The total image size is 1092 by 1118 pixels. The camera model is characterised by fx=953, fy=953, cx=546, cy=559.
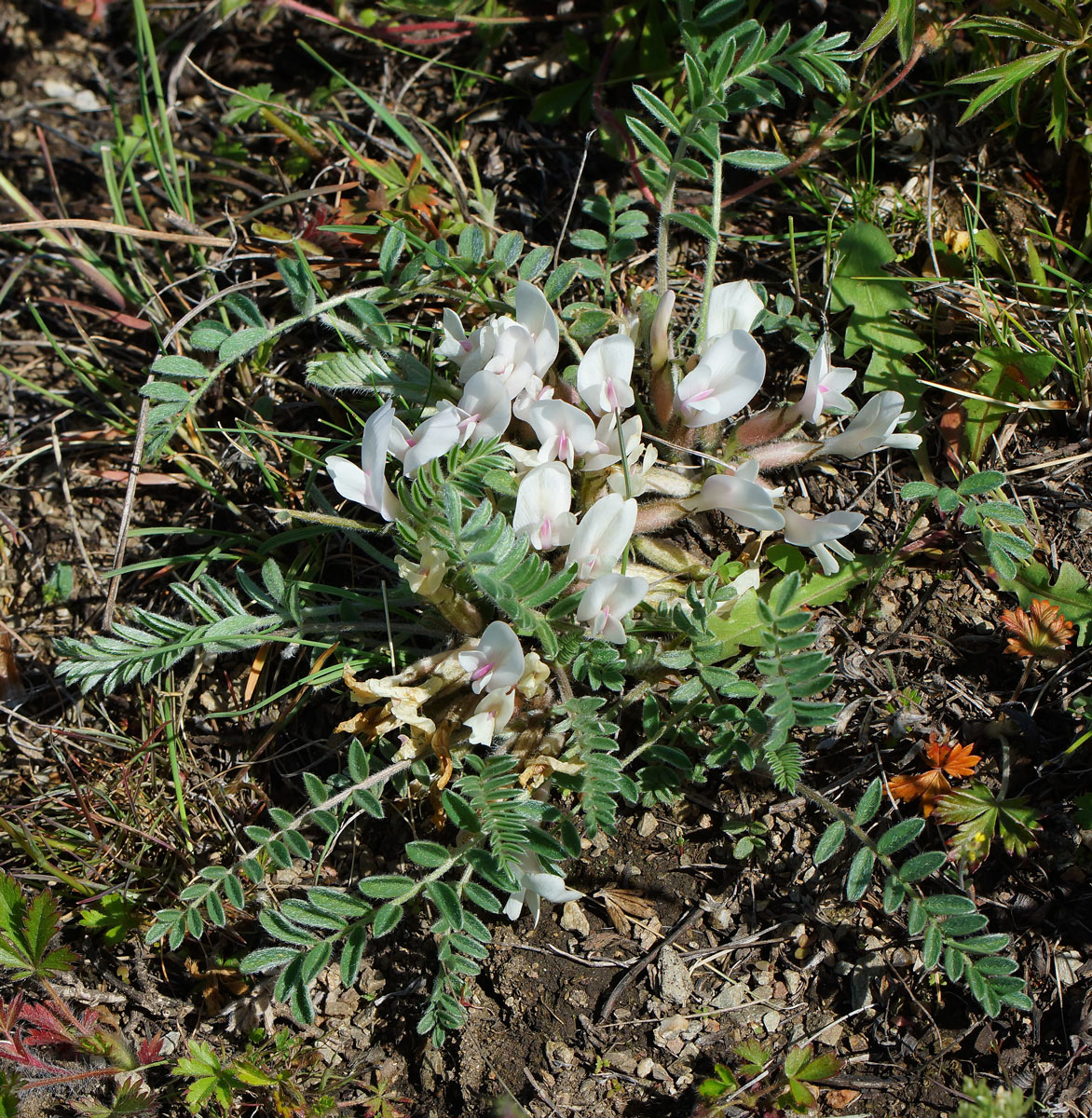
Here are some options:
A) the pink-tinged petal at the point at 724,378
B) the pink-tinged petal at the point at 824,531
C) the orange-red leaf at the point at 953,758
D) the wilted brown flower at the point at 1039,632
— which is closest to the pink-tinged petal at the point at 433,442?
the pink-tinged petal at the point at 724,378

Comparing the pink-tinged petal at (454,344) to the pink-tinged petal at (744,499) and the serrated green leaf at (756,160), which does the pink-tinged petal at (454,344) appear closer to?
the pink-tinged petal at (744,499)

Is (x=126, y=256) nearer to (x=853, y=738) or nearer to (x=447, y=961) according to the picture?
(x=447, y=961)

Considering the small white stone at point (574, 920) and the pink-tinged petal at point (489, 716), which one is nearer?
the pink-tinged petal at point (489, 716)

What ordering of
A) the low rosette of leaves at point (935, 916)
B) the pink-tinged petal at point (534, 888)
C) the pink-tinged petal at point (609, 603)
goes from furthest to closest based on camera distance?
the pink-tinged petal at point (534, 888)
the pink-tinged petal at point (609, 603)
the low rosette of leaves at point (935, 916)

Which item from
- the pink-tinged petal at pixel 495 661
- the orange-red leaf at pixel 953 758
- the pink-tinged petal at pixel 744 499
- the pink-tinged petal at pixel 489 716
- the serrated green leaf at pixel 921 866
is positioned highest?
the pink-tinged petal at pixel 744 499

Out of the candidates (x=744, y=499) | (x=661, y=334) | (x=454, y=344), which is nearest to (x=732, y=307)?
(x=661, y=334)

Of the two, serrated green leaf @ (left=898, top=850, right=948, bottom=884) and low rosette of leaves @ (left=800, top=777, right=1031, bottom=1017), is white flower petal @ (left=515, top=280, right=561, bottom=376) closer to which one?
low rosette of leaves @ (left=800, top=777, right=1031, bottom=1017)
